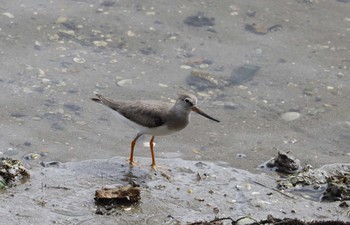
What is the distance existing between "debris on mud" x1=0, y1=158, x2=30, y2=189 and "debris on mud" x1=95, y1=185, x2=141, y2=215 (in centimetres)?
81

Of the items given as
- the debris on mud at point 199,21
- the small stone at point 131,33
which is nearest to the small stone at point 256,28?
the debris on mud at point 199,21

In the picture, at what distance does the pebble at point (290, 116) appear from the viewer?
7911 millimetres

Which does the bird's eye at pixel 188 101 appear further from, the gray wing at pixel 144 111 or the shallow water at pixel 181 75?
the shallow water at pixel 181 75

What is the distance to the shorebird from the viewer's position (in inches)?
260

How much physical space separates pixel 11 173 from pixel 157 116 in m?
1.56

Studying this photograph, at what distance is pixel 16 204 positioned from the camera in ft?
18.0

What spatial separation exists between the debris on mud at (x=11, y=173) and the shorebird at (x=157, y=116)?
1.13 metres

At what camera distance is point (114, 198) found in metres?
5.55

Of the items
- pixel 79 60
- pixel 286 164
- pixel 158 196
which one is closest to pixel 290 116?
pixel 286 164

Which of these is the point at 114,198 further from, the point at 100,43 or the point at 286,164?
the point at 100,43

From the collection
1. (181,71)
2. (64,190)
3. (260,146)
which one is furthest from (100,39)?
(64,190)

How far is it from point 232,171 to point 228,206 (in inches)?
33.2

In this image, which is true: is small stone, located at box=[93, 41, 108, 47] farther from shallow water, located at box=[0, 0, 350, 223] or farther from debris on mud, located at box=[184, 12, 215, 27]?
debris on mud, located at box=[184, 12, 215, 27]

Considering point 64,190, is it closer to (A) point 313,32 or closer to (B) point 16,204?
(B) point 16,204
